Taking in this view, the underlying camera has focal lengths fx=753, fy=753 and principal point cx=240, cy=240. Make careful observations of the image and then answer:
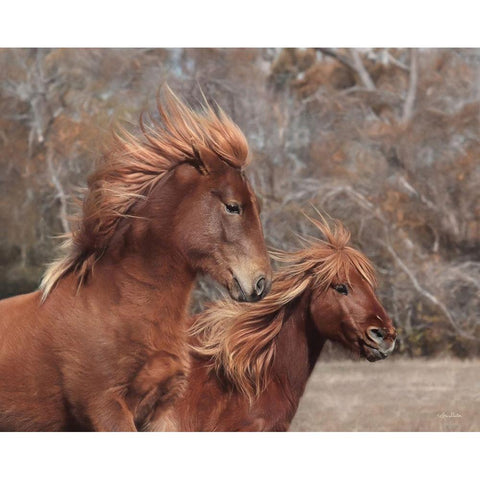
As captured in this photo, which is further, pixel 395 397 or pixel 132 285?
pixel 395 397

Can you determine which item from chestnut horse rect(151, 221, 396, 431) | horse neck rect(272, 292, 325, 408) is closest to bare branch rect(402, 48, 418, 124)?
chestnut horse rect(151, 221, 396, 431)

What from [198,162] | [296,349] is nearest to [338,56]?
[198,162]

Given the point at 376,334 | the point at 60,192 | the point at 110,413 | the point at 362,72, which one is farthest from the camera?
the point at 362,72

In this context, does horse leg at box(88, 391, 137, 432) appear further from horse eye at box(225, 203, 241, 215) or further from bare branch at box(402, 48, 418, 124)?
bare branch at box(402, 48, 418, 124)

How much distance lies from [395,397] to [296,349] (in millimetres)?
707

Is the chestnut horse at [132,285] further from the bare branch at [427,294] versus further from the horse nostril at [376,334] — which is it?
the bare branch at [427,294]

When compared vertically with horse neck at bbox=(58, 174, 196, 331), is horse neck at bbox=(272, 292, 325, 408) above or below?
below

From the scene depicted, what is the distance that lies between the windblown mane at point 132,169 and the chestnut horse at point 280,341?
2.57 feet

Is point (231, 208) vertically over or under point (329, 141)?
under

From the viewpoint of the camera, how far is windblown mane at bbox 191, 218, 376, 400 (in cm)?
387

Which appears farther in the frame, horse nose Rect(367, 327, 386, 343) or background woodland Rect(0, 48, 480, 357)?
background woodland Rect(0, 48, 480, 357)

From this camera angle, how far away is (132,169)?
11.4 feet

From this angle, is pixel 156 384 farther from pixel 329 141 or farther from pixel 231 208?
pixel 329 141
